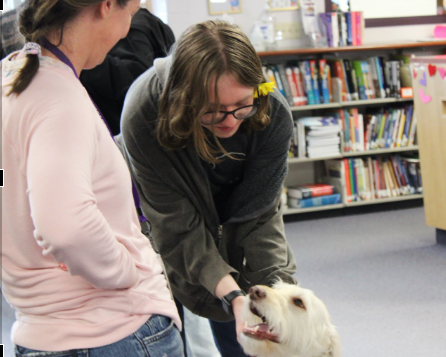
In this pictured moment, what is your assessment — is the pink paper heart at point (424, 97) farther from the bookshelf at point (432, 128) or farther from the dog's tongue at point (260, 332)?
the dog's tongue at point (260, 332)

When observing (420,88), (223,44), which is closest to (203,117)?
(223,44)

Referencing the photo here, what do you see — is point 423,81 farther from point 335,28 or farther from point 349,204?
point 349,204

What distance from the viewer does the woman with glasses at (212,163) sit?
129cm

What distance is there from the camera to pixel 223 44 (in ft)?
4.21

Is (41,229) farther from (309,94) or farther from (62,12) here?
(309,94)

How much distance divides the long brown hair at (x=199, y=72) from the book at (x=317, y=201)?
3.57 meters

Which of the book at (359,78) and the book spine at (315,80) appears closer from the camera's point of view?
the book spine at (315,80)

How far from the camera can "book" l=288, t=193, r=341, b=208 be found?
4.88 m

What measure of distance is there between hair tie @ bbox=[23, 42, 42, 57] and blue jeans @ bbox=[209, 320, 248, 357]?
1.23 metres

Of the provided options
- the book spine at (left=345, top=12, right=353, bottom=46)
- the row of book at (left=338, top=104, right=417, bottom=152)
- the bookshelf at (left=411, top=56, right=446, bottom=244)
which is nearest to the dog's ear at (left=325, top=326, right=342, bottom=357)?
the bookshelf at (left=411, top=56, right=446, bottom=244)

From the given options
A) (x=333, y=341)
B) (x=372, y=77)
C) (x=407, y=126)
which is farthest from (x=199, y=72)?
(x=407, y=126)

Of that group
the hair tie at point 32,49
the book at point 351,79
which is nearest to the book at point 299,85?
the book at point 351,79

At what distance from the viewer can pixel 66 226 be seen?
2.47 feet

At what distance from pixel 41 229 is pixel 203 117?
67cm
